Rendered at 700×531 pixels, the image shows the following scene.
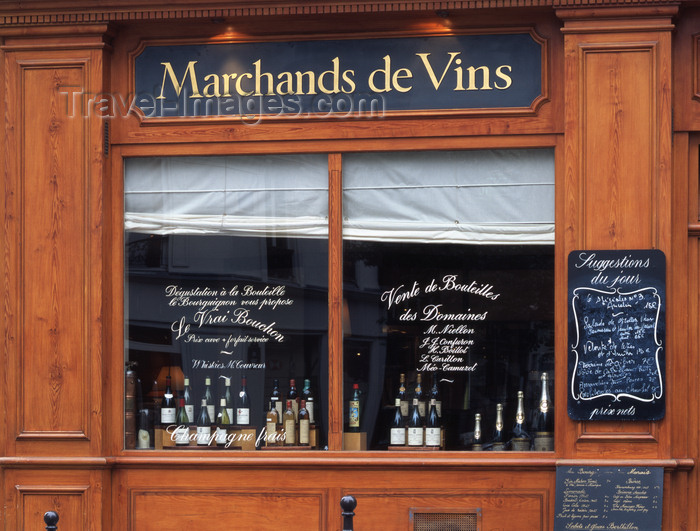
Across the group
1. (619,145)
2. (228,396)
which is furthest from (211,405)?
(619,145)

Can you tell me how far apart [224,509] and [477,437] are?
2.12 meters

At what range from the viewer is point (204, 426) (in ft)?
30.0

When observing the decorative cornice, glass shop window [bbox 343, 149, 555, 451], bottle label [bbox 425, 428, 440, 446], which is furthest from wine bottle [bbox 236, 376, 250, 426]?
the decorative cornice

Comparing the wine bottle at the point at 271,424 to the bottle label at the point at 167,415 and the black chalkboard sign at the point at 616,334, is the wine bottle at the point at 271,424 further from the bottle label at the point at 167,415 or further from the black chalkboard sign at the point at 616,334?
the black chalkboard sign at the point at 616,334

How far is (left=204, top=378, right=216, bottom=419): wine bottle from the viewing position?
917 cm

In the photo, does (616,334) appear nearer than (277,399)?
Yes

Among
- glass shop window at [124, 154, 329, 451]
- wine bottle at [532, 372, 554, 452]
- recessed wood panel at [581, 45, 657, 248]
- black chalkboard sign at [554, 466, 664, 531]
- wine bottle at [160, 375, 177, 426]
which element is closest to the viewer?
black chalkboard sign at [554, 466, 664, 531]

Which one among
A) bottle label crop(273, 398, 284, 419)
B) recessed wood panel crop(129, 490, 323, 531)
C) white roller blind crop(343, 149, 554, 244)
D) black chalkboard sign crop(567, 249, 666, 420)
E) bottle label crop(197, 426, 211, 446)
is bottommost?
recessed wood panel crop(129, 490, 323, 531)

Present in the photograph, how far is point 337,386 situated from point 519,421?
149cm

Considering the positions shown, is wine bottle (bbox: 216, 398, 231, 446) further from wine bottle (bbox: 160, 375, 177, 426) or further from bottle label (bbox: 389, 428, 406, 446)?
bottle label (bbox: 389, 428, 406, 446)

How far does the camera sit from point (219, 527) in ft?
28.9

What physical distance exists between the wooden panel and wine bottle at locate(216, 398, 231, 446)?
0.97 metres

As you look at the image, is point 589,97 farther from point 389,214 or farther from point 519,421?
point 519,421

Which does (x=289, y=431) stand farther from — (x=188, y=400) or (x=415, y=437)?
(x=415, y=437)
